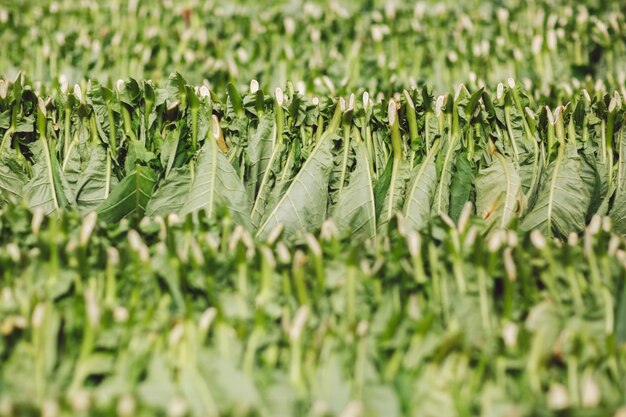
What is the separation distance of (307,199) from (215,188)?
1.00ft

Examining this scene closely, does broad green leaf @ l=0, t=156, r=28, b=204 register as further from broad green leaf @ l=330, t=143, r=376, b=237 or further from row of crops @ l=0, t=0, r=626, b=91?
broad green leaf @ l=330, t=143, r=376, b=237

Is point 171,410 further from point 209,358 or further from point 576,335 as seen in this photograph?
point 576,335

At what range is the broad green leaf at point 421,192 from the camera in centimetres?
193

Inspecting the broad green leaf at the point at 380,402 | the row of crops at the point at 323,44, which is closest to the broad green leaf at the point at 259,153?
the row of crops at the point at 323,44

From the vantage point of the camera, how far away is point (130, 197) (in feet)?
6.49

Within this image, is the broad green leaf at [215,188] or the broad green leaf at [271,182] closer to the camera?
the broad green leaf at [215,188]

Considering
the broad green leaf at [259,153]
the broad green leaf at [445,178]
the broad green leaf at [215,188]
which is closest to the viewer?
the broad green leaf at [215,188]

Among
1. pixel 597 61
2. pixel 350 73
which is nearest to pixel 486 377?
pixel 350 73

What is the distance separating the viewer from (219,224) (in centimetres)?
169

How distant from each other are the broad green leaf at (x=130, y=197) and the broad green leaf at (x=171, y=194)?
3cm

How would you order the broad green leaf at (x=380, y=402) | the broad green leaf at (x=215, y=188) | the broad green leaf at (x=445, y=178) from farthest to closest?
1. the broad green leaf at (x=445, y=178)
2. the broad green leaf at (x=215, y=188)
3. the broad green leaf at (x=380, y=402)

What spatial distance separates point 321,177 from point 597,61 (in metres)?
1.88

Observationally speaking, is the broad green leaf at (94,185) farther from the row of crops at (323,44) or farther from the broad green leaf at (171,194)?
the row of crops at (323,44)

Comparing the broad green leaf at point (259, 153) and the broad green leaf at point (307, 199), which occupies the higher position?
the broad green leaf at point (259, 153)
